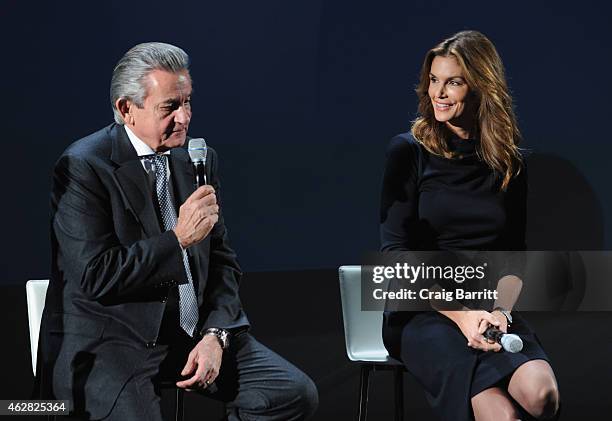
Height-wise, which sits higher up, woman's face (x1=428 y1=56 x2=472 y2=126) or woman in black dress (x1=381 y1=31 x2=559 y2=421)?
woman's face (x1=428 y1=56 x2=472 y2=126)

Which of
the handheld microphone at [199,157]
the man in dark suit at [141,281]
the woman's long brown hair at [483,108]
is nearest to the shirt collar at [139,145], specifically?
the man in dark suit at [141,281]

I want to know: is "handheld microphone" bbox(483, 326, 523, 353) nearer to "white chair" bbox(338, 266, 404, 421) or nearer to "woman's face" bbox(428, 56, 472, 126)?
"white chair" bbox(338, 266, 404, 421)

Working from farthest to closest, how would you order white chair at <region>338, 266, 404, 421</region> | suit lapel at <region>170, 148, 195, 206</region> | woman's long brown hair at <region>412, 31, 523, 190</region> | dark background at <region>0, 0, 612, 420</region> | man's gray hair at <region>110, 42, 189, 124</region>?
dark background at <region>0, 0, 612, 420</region> → white chair at <region>338, 266, 404, 421</region> → woman's long brown hair at <region>412, 31, 523, 190</region> → suit lapel at <region>170, 148, 195, 206</region> → man's gray hair at <region>110, 42, 189, 124</region>

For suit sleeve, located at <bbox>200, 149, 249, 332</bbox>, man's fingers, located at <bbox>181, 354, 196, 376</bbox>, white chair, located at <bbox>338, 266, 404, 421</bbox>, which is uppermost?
suit sleeve, located at <bbox>200, 149, 249, 332</bbox>

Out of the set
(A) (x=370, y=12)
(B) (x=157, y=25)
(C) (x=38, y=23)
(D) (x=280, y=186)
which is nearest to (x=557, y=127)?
(A) (x=370, y=12)

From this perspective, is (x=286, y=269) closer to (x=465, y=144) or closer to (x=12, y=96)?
(x=12, y=96)

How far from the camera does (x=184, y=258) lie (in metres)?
2.55

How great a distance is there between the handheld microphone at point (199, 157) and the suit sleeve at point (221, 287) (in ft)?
0.70

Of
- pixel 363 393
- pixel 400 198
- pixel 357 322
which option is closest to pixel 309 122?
pixel 357 322

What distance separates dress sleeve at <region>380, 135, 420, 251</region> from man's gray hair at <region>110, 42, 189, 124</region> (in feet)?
2.48

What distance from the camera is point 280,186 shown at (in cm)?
461

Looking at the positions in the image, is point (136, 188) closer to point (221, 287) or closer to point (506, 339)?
point (221, 287)

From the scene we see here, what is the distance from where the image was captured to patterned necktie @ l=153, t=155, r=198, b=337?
2520 millimetres

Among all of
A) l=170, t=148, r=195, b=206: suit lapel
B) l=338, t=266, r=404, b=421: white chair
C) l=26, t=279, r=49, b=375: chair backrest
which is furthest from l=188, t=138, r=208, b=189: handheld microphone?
l=338, t=266, r=404, b=421: white chair
